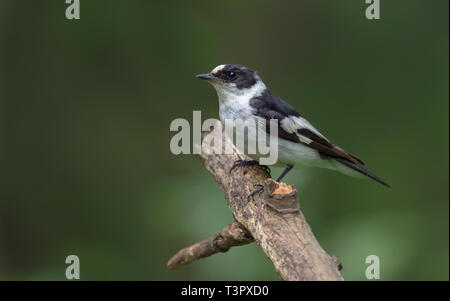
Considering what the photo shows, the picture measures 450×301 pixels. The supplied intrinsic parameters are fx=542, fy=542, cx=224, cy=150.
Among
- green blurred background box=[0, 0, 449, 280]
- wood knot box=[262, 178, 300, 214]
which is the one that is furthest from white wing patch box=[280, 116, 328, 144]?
wood knot box=[262, 178, 300, 214]

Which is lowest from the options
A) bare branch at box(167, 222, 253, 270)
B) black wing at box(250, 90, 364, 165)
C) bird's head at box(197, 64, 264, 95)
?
bare branch at box(167, 222, 253, 270)

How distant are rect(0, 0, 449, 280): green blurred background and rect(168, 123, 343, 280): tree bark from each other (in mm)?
1016

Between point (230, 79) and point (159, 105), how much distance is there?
2378 mm

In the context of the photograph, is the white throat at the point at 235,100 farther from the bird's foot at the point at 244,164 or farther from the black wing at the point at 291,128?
the bird's foot at the point at 244,164

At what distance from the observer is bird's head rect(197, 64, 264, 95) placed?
13.5 ft

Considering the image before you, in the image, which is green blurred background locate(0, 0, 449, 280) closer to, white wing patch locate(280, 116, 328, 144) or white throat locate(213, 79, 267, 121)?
white wing patch locate(280, 116, 328, 144)

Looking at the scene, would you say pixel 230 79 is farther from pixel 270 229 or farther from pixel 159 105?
pixel 159 105

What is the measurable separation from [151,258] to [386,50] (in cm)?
332

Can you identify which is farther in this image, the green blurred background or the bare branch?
the green blurred background

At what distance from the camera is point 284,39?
6.34 metres

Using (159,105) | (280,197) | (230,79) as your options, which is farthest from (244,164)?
(159,105)

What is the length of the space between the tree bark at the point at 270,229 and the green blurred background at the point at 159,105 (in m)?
1.02

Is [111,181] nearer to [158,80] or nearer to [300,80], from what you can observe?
[158,80]

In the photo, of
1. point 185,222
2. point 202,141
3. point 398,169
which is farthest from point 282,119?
point 398,169
